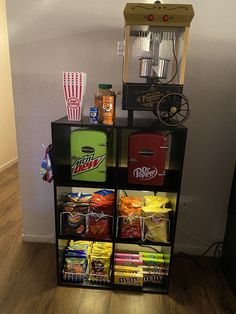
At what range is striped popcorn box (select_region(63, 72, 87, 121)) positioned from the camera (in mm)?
1298

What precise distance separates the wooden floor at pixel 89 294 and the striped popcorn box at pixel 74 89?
1.09 meters

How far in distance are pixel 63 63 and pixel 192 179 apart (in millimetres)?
1161

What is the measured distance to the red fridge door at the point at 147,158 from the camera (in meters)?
1.33

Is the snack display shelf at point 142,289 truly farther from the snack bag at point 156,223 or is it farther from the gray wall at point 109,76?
the gray wall at point 109,76

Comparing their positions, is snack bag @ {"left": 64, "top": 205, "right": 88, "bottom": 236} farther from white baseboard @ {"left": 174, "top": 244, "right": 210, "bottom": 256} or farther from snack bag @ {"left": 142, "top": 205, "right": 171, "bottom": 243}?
white baseboard @ {"left": 174, "top": 244, "right": 210, "bottom": 256}

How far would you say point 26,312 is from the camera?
4.60ft

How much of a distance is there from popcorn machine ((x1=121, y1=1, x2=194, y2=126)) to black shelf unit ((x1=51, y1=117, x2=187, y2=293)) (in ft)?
0.32

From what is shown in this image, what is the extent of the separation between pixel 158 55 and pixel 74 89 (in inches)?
21.7

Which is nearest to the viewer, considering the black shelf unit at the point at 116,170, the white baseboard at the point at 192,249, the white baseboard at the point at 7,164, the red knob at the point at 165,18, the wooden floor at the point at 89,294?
the red knob at the point at 165,18

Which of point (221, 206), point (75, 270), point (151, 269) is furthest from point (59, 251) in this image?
point (221, 206)

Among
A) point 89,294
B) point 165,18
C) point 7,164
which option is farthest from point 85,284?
point 7,164

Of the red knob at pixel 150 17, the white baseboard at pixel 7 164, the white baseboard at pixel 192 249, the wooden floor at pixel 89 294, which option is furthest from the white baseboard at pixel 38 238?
the white baseboard at pixel 7 164

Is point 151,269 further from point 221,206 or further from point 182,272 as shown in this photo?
point 221,206

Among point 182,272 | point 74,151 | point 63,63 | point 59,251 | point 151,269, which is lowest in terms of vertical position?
point 182,272
